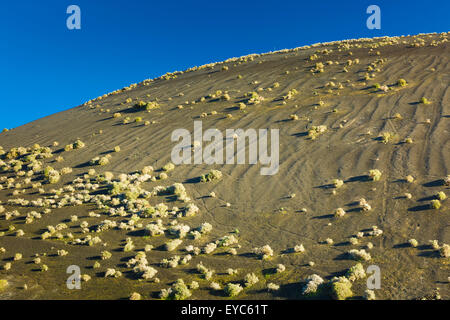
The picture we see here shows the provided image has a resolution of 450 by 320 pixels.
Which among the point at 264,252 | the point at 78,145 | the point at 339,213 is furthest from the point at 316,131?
the point at 78,145

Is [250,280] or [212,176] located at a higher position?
[212,176]

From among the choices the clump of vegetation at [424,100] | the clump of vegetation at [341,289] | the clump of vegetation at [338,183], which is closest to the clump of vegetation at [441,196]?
the clump of vegetation at [338,183]

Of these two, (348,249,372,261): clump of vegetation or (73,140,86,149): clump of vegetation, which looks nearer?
(348,249,372,261): clump of vegetation

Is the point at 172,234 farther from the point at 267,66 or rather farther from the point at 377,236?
the point at 267,66

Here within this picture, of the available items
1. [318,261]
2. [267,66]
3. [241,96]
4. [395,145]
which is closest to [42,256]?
[318,261]

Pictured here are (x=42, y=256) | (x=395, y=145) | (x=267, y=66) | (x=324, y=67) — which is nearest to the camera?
(x=42, y=256)

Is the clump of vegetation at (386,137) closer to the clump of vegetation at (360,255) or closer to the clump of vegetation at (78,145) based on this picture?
the clump of vegetation at (360,255)

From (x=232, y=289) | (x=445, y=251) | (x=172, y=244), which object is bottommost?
(x=232, y=289)

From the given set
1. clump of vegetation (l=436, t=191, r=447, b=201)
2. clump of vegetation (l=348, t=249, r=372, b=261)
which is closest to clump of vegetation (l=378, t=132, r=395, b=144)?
clump of vegetation (l=436, t=191, r=447, b=201)

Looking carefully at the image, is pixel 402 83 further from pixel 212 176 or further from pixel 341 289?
pixel 341 289

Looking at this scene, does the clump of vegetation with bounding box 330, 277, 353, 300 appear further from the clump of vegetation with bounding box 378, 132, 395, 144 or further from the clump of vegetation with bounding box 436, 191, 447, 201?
the clump of vegetation with bounding box 378, 132, 395, 144
